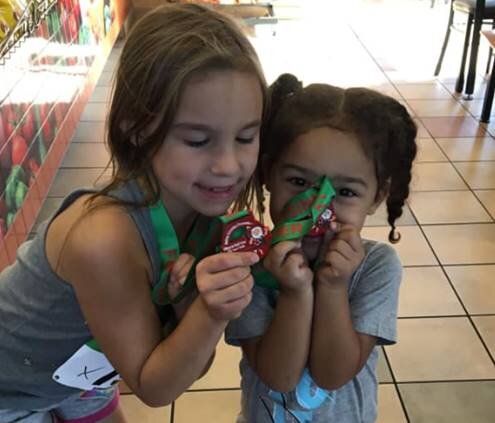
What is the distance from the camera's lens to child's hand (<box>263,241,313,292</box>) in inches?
33.5

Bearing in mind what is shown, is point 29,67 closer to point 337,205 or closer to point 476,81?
point 337,205

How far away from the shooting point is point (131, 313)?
2.71ft

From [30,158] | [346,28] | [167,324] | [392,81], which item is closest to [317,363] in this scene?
[167,324]

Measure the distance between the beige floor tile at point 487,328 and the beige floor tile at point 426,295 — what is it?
7cm

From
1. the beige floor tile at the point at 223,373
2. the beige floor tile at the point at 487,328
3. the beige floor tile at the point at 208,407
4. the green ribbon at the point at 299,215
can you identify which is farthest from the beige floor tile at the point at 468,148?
the green ribbon at the point at 299,215

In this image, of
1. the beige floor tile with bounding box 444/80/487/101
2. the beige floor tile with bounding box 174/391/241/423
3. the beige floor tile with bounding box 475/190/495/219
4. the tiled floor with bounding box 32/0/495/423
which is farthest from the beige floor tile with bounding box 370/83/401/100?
the beige floor tile with bounding box 174/391/241/423

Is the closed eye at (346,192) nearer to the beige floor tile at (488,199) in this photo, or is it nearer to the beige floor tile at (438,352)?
the beige floor tile at (438,352)

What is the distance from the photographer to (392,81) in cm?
436

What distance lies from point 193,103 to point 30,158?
68.4 inches

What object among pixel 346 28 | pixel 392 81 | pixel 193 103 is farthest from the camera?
pixel 346 28

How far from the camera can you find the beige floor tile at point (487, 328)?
203 centimetres

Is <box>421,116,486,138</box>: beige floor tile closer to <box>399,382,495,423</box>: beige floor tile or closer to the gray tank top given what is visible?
<box>399,382,495,423</box>: beige floor tile

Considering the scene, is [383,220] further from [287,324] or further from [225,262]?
[225,262]

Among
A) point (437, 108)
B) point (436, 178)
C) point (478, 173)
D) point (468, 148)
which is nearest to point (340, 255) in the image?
point (436, 178)
